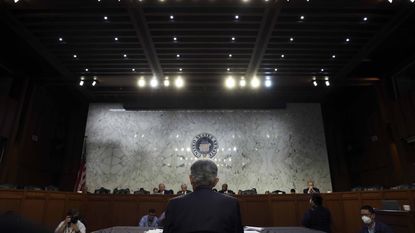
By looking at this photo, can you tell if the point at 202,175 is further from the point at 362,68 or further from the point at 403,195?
the point at 362,68

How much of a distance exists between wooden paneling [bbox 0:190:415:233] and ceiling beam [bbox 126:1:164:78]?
435 cm

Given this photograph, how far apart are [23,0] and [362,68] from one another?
1076cm

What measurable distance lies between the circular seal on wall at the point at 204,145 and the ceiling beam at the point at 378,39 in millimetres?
5589

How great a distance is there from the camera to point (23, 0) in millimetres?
6367

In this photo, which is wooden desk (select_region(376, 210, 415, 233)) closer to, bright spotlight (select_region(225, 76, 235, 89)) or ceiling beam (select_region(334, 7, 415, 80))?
ceiling beam (select_region(334, 7, 415, 80))

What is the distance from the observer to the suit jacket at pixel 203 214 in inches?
64.3

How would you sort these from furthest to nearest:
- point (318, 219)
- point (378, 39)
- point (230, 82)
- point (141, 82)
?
1. point (141, 82)
2. point (230, 82)
3. point (378, 39)
4. point (318, 219)

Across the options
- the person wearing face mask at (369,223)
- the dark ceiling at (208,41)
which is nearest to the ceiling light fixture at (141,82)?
the dark ceiling at (208,41)

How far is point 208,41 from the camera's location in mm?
8039

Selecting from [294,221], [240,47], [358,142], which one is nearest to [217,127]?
[240,47]

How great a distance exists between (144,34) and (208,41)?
186 cm

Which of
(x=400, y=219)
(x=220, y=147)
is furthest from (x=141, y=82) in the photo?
(x=400, y=219)

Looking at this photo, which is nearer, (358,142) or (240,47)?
(240,47)

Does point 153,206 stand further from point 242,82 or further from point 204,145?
point 242,82
